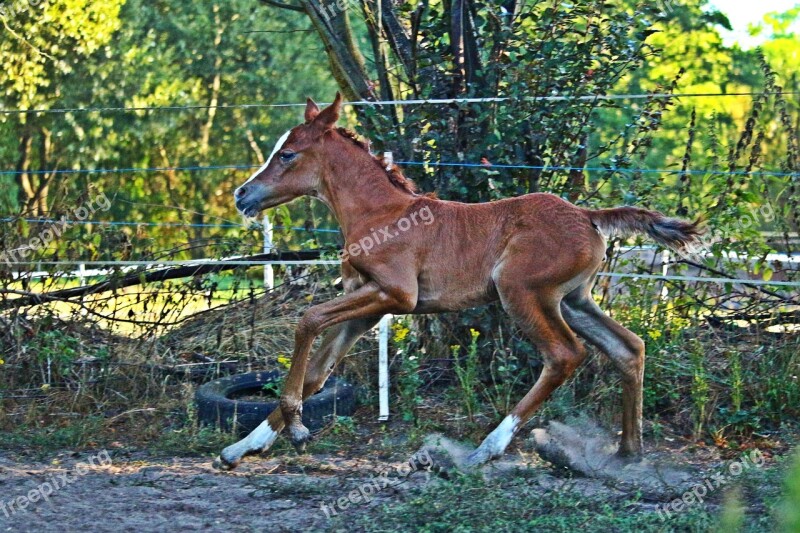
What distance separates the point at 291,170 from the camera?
21.6ft

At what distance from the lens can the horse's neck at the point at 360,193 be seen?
6469 millimetres

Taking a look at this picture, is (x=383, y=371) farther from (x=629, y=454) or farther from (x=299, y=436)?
(x=629, y=454)

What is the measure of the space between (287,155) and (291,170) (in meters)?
0.10

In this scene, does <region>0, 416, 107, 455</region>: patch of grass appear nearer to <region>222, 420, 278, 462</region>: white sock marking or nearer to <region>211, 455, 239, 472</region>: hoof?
<region>211, 455, 239, 472</region>: hoof

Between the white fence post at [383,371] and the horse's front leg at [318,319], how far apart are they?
1.40m

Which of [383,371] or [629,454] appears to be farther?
[383,371]

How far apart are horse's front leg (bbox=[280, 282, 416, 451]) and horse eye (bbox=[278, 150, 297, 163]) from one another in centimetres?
109

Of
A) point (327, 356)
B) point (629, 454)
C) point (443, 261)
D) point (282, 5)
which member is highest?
point (282, 5)

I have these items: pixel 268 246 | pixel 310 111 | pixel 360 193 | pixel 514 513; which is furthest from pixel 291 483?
pixel 268 246

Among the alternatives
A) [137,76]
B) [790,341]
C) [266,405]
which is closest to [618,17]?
[790,341]

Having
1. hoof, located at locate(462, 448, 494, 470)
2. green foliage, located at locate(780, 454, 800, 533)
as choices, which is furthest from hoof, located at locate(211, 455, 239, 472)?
green foliage, located at locate(780, 454, 800, 533)

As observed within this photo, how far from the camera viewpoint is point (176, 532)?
4730mm

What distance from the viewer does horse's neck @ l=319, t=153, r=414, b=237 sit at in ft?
21.2

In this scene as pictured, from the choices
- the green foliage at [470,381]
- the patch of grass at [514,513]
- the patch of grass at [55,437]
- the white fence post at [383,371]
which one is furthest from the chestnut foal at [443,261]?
the patch of grass at [55,437]
